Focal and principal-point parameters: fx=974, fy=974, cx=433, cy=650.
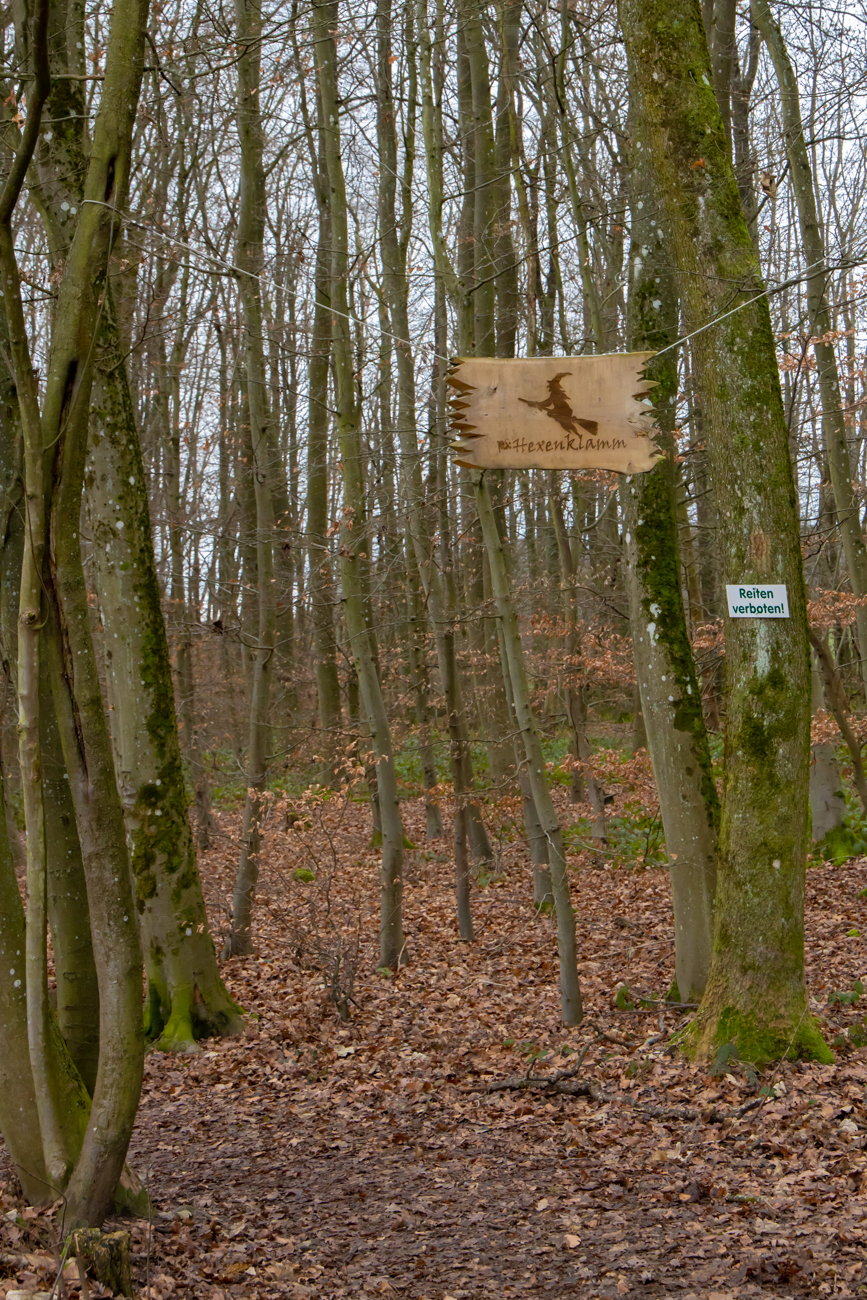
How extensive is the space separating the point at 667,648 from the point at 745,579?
134cm

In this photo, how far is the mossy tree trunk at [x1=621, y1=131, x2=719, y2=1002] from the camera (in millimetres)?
6590

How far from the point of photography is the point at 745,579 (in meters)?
5.42

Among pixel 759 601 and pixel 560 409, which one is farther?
pixel 759 601

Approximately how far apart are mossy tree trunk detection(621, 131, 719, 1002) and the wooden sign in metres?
1.95

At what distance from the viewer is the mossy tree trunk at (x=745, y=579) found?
5301mm

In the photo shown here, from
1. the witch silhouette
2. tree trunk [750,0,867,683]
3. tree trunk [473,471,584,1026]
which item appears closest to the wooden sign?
the witch silhouette

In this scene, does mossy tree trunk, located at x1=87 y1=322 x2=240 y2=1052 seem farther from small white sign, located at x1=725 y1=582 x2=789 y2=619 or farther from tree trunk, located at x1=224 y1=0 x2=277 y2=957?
small white sign, located at x1=725 y1=582 x2=789 y2=619

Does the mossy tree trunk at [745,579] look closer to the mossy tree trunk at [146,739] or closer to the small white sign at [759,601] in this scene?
the small white sign at [759,601]

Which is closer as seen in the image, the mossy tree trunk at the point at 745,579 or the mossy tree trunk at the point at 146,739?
the mossy tree trunk at the point at 745,579

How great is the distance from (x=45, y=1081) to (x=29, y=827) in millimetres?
925

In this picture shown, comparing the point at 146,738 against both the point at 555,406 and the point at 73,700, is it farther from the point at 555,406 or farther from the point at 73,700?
the point at 555,406

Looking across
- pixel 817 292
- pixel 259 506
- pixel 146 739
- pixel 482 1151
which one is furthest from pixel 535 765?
pixel 817 292

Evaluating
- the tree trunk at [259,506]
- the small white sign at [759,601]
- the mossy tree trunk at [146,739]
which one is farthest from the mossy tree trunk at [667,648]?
the tree trunk at [259,506]

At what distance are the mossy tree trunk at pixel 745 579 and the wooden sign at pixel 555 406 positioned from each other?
0.94 m
